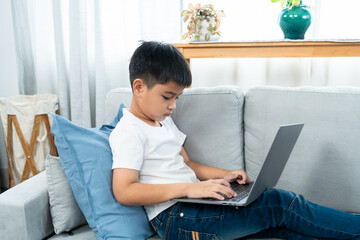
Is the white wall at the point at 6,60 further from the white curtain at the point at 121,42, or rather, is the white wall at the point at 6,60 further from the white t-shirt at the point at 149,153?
the white t-shirt at the point at 149,153

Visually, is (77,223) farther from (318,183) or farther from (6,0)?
(6,0)

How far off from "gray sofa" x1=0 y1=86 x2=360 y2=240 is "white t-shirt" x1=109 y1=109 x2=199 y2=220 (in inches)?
8.3

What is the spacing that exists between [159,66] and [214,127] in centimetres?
40

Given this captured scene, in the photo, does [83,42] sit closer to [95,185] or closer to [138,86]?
[138,86]

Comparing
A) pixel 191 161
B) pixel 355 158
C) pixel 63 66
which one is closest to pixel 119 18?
pixel 63 66

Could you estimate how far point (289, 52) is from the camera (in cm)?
173

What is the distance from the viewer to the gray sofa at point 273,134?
4.24 feet

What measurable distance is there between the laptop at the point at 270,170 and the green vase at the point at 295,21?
2.94 ft

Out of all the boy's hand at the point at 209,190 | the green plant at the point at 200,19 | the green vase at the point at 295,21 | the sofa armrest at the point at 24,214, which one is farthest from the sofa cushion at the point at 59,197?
the green vase at the point at 295,21

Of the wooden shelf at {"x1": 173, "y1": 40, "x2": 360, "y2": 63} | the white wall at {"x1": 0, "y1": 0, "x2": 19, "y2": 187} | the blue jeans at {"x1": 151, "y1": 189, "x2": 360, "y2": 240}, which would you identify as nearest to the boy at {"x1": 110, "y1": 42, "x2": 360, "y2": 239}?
the blue jeans at {"x1": 151, "y1": 189, "x2": 360, "y2": 240}

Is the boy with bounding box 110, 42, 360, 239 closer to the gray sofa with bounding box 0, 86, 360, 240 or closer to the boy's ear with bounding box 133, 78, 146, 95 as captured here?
the boy's ear with bounding box 133, 78, 146, 95

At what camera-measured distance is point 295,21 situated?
1774 millimetres

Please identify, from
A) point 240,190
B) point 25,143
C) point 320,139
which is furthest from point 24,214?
point 25,143

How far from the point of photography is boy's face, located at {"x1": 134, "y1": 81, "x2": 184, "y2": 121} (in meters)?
1.14
